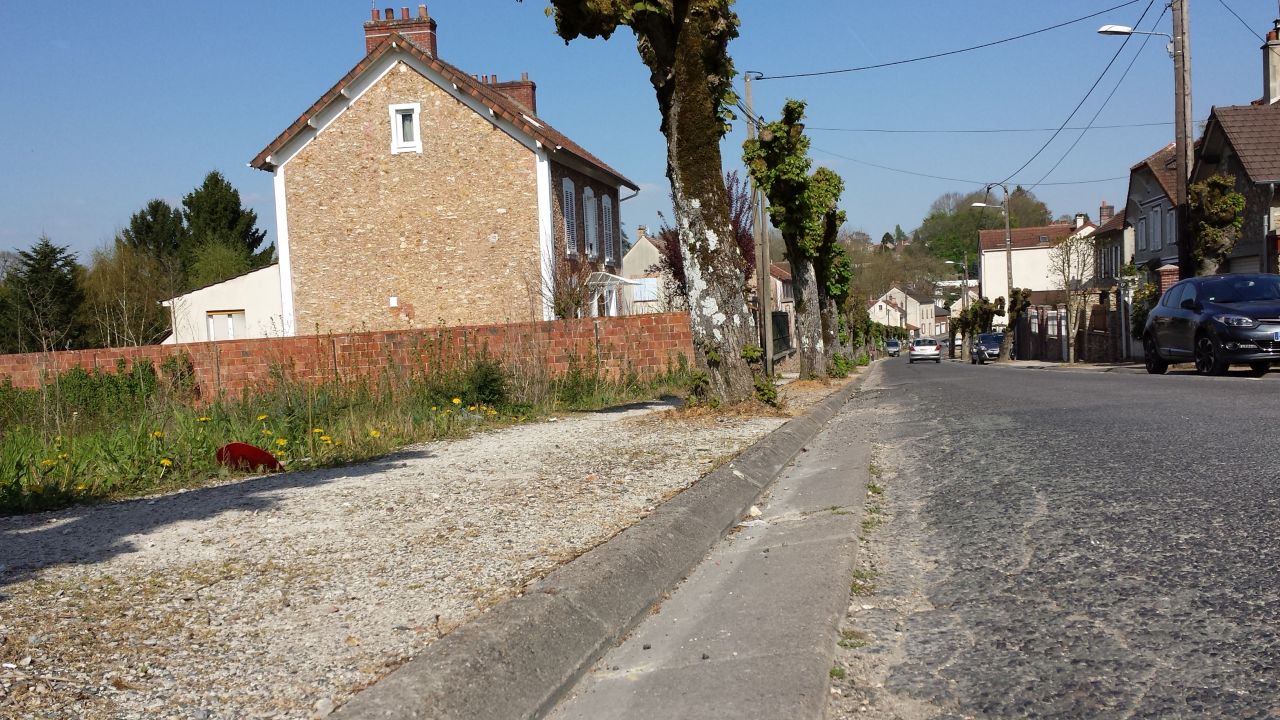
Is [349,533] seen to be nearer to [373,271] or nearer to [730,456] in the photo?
[730,456]

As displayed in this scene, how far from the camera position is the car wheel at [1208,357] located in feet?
52.0

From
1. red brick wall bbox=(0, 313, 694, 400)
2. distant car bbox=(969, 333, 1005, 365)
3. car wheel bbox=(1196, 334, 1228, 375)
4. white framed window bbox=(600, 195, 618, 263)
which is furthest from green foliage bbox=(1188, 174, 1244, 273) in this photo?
distant car bbox=(969, 333, 1005, 365)

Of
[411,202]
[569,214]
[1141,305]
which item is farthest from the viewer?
[1141,305]

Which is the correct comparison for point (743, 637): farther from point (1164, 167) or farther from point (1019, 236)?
point (1019, 236)

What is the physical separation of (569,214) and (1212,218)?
52.6 feet

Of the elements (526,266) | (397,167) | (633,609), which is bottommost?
(633,609)

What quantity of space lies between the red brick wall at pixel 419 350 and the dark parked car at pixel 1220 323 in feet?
28.0

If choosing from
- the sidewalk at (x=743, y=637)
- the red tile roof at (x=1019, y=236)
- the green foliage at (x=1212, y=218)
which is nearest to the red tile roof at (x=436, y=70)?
the green foliage at (x=1212, y=218)

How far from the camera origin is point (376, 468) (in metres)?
7.32

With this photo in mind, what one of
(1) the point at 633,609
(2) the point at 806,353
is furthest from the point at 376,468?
(2) the point at 806,353

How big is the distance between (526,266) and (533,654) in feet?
73.3

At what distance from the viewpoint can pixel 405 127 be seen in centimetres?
2556

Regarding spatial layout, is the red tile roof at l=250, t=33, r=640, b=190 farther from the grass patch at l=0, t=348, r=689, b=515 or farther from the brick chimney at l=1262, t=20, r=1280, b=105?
the brick chimney at l=1262, t=20, r=1280, b=105

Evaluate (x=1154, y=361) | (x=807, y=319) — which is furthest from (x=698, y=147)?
(x=807, y=319)
